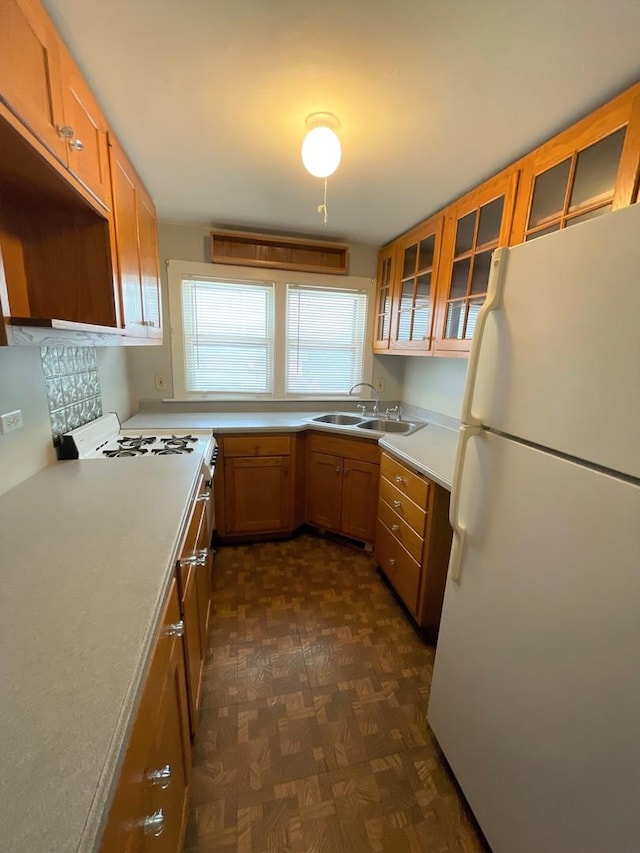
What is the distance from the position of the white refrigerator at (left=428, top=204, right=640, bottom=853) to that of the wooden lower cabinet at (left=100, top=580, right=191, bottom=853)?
2.86 ft

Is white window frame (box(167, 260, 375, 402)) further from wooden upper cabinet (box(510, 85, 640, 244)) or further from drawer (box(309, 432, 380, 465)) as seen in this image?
wooden upper cabinet (box(510, 85, 640, 244))

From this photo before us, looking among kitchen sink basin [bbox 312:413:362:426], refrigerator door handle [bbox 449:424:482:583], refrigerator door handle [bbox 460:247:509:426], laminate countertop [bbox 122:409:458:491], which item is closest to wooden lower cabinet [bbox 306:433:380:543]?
laminate countertop [bbox 122:409:458:491]

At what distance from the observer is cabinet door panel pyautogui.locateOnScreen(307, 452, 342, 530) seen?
2543mm

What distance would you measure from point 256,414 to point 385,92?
2.09 m

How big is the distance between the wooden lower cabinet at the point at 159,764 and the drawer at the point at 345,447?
1604 millimetres

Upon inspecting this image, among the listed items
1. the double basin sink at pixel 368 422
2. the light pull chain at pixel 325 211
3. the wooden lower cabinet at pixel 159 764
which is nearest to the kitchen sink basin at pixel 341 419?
the double basin sink at pixel 368 422

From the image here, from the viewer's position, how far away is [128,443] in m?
1.95

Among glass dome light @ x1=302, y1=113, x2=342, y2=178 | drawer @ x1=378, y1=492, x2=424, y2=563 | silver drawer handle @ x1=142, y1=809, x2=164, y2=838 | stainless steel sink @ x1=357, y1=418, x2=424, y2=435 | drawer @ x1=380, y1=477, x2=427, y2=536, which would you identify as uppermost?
→ glass dome light @ x1=302, y1=113, x2=342, y2=178

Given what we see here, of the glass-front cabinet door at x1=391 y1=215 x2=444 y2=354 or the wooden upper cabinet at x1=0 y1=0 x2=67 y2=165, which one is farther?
the glass-front cabinet door at x1=391 y1=215 x2=444 y2=354

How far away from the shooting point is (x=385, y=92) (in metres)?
1.19

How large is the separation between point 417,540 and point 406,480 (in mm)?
316

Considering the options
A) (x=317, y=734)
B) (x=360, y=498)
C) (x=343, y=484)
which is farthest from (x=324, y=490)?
(x=317, y=734)

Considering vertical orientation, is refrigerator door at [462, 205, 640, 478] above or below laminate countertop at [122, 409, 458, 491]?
above

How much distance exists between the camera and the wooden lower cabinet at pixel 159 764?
0.53m
